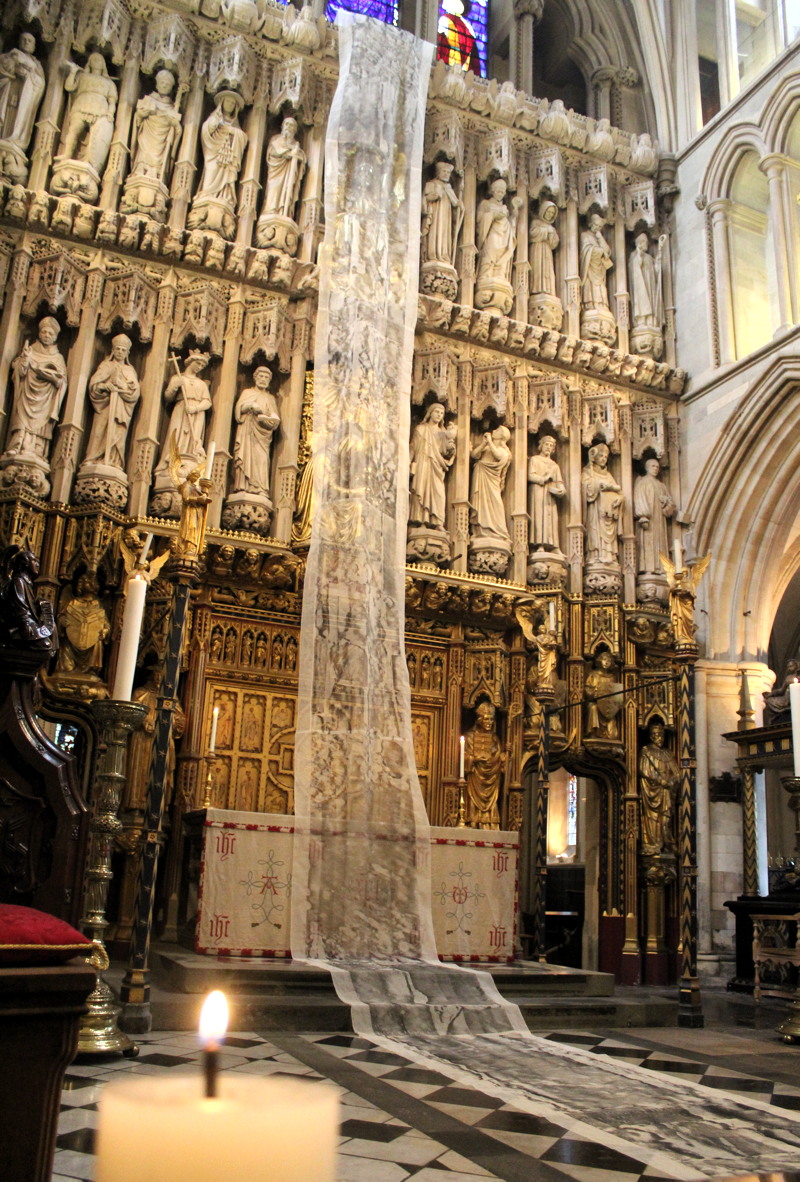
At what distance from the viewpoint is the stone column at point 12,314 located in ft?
27.7

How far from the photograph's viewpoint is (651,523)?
417 inches

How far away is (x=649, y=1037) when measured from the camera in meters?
5.57

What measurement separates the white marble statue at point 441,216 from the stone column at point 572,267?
136cm

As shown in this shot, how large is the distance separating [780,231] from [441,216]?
3.50 meters

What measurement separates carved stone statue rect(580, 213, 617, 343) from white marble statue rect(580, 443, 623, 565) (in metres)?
1.39

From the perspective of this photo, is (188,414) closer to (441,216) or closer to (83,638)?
(83,638)

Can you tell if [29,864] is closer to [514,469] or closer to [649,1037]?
[649,1037]

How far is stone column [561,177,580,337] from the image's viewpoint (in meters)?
11.1

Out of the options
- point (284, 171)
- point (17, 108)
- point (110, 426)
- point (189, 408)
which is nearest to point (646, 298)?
point (284, 171)

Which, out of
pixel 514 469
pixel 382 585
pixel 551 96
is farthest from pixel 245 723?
pixel 551 96

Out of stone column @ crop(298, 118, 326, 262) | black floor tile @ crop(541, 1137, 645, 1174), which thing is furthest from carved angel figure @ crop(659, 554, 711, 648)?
stone column @ crop(298, 118, 326, 262)

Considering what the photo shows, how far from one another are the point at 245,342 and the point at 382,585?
332 centimetres

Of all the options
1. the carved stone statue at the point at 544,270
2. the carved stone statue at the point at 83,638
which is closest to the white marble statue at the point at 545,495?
the carved stone statue at the point at 544,270

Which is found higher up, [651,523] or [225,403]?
[225,403]
